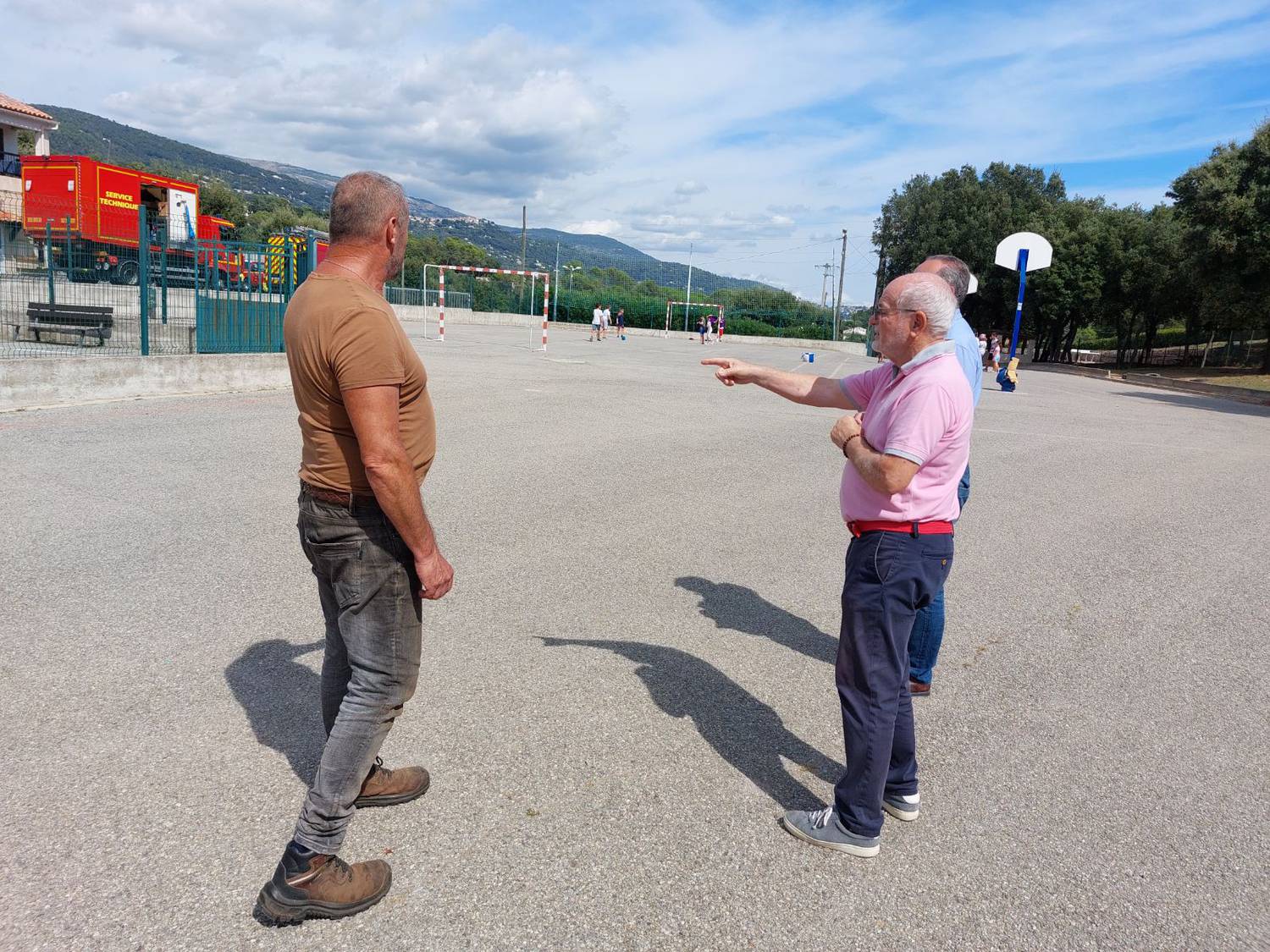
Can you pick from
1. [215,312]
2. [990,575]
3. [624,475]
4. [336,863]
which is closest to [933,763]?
[336,863]

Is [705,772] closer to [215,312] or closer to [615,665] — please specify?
[615,665]

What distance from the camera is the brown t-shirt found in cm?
223

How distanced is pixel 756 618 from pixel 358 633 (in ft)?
9.73

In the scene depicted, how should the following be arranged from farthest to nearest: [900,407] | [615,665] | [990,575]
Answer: [990,575] < [615,665] < [900,407]

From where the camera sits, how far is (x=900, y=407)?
2641mm

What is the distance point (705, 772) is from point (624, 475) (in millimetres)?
5465

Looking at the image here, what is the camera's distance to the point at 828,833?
9.43 ft

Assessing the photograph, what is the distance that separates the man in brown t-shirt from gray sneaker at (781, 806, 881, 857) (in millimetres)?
1358

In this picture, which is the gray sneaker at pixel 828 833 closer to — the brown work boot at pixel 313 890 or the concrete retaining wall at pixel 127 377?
the brown work boot at pixel 313 890

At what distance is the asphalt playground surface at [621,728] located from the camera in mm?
2531

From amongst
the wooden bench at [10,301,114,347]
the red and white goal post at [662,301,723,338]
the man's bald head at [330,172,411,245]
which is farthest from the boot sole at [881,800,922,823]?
the red and white goal post at [662,301,723,338]

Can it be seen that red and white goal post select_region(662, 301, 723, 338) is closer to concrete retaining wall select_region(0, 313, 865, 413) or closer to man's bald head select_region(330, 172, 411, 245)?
concrete retaining wall select_region(0, 313, 865, 413)

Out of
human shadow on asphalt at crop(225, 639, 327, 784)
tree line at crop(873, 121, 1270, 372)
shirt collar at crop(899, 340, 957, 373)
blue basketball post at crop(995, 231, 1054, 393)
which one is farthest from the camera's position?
tree line at crop(873, 121, 1270, 372)

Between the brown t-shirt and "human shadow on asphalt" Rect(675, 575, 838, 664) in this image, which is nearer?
the brown t-shirt
